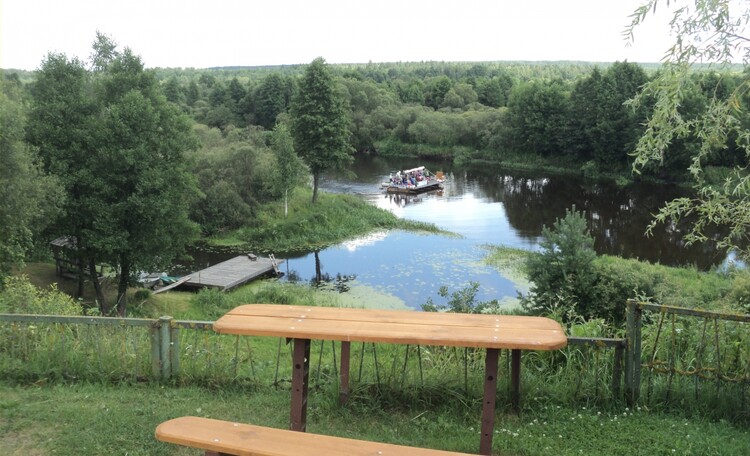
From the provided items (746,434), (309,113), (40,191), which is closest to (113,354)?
(746,434)

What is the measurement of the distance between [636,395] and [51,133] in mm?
15077

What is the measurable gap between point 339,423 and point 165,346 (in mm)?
1684

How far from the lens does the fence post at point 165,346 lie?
514cm

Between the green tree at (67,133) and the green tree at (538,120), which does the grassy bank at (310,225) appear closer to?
the green tree at (67,133)

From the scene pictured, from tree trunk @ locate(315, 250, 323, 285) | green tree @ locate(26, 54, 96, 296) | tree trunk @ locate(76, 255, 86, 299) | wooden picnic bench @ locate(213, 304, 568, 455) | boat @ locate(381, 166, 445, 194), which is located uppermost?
green tree @ locate(26, 54, 96, 296)

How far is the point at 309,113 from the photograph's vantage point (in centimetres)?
3053

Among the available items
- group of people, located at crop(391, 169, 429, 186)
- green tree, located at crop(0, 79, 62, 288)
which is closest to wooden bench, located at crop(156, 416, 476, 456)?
green tree, located at crop(0, 79, 62, 288)

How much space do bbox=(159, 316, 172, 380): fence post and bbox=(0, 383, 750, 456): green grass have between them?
0.63 feet

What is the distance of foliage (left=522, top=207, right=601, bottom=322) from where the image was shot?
32.4ft

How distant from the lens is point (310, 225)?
90.8 feet

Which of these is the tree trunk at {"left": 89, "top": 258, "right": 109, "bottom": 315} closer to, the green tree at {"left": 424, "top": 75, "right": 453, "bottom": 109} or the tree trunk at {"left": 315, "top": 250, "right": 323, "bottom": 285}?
the tree trunk at {"left": 315, "top": 250, "right": 323, "bottom": 285}

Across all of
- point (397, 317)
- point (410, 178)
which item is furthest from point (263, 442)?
point (410, 178)

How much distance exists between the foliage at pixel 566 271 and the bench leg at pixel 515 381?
541 cm

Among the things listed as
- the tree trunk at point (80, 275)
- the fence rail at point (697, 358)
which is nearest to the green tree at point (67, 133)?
the tree trunk at point (80, 275)
